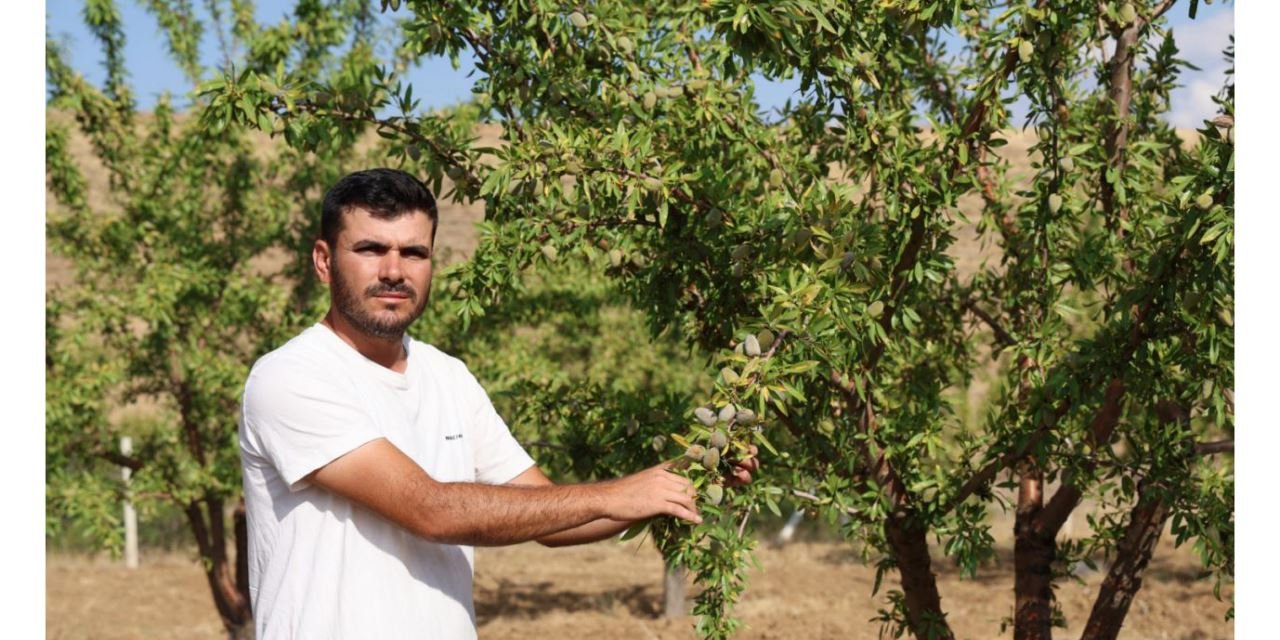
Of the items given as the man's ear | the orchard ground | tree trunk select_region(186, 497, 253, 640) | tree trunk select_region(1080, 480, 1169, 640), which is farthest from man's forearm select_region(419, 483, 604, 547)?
the orchard ground

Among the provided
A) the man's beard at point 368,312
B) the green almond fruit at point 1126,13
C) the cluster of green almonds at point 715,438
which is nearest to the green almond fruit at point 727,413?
the cluster of green almonds at point 715,438

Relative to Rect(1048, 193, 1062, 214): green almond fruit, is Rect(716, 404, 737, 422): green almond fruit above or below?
below

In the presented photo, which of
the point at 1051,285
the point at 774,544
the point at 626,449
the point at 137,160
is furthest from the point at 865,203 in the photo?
the point at 774,544

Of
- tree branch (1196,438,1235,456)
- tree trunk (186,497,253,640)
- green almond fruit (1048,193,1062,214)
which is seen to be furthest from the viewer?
tree trunk (186,497,253,640)

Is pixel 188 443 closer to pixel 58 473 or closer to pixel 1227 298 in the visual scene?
pixel 58 473

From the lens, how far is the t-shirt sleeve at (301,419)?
2.48m

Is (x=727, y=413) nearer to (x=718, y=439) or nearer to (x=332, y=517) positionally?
(x=718, y=439)

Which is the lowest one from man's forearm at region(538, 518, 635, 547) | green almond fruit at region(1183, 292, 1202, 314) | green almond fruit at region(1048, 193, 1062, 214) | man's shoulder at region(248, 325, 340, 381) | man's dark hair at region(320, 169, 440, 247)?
man's forearm at region(538, 518, 635, 547)

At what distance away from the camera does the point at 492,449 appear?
304 centimetres

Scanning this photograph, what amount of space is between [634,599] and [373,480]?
1117 centimetres

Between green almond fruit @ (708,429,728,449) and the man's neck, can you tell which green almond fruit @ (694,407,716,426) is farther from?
the man's neck

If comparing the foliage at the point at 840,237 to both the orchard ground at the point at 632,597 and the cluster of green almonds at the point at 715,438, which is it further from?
the orchard ground at the point at 632,597

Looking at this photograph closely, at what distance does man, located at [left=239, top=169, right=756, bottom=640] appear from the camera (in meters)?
2.49

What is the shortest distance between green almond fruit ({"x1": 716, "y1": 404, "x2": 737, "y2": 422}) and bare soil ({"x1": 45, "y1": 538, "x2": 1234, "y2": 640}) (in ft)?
26.1
